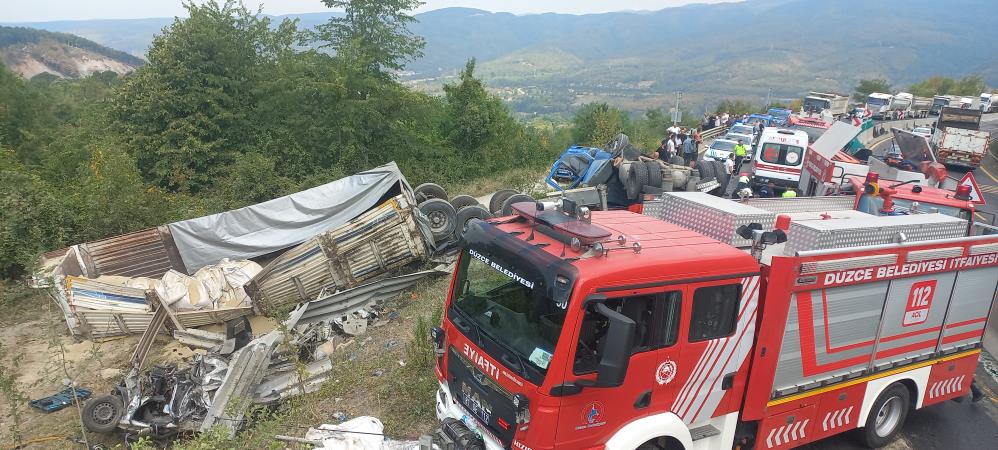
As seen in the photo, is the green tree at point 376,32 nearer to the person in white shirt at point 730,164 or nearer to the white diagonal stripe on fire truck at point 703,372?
the person in white shirt at point 730,164

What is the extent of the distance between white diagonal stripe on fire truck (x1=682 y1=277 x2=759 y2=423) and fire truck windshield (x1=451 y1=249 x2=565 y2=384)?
140cm

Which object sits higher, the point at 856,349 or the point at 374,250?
the point at 856,349

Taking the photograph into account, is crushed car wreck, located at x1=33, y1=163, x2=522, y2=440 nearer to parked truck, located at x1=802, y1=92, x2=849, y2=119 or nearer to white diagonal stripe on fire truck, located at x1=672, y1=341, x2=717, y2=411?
white diagonal stripe on fire truck, located at x1=672, y1=341, x2=717, y2=411

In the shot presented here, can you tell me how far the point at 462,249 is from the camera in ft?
15.3

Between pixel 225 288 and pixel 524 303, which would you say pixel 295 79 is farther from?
pixel 524 303

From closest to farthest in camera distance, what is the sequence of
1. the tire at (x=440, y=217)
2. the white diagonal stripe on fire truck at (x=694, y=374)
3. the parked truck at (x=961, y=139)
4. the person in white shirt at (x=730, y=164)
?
1. the white diagonal stripe on fire truck at (x=694, y=374)
2. the tire at (x=440, y=217)
3. the person in white shirt at (x=730, y=164)
4. the parked truck at (x=961, y=139)

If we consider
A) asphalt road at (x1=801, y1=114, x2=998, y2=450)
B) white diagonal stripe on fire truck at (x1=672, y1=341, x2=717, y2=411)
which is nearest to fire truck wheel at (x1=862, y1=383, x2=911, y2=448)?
asphalt road at (x1=801, y1=114, x2=998, y2=450)

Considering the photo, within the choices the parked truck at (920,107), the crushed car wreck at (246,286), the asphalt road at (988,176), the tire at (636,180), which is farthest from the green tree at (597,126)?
the parked truck at (920,107)

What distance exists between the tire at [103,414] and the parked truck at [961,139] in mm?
33500

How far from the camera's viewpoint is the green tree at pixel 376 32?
20438mm

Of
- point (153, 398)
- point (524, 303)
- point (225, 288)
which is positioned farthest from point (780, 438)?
point (225, 288)

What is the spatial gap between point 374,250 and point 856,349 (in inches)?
322

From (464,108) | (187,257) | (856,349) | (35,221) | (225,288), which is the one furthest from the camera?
(464,108)

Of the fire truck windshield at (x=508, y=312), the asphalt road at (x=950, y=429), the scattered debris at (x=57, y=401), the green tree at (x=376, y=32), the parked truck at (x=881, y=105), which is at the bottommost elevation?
the scattered debris at (x=57, y=401)
